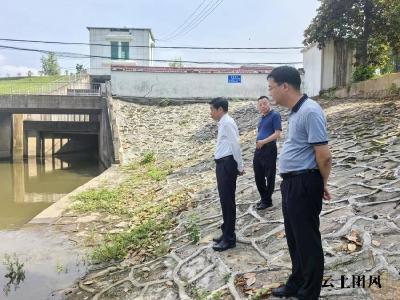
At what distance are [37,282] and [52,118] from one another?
24603 millimetres

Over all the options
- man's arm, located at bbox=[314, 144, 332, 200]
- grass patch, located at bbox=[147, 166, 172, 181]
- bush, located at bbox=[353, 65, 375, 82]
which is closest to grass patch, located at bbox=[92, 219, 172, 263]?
man's arm, located at bbox=[314, 144, 332, 200]

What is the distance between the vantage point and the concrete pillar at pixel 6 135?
83.8 feet

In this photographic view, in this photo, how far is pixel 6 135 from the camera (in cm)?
2589

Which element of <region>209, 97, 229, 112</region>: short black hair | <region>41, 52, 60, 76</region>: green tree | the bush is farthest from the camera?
<region>41, 52, 60, 76</region>: green tree

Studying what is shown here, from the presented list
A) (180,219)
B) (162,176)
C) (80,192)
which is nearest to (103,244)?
(180,219)

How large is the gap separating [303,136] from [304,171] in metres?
0.25

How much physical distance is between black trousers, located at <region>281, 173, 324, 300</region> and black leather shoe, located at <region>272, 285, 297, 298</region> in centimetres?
29

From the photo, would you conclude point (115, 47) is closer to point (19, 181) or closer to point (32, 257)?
point (19, 181)

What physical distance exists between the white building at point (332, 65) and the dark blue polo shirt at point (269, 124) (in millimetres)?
14594

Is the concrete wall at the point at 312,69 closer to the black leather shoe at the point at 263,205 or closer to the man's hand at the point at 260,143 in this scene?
the black leather shoe at the point at 263,205

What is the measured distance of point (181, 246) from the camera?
5.65 metres

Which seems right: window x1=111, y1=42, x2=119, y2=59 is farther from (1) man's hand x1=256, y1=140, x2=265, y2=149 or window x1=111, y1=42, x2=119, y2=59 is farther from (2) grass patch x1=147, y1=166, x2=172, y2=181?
(1) man's hand x1=256, y1=140, x2=265, y2=149

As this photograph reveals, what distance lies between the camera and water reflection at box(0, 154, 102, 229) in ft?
39.2

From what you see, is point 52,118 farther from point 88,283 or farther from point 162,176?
point 88,283
